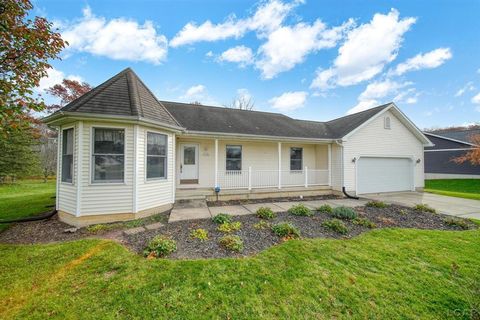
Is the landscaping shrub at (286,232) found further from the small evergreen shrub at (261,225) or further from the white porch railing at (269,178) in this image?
the white porch railing at (269,178)

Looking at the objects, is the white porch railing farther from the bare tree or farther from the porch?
the bare tree

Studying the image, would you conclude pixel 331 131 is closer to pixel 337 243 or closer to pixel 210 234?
pixel 337 243

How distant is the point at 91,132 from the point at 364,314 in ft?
24.0

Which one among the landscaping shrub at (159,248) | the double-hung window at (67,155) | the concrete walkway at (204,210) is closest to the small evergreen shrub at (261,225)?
the concrete walkway at (204,210)

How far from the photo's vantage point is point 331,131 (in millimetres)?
12156

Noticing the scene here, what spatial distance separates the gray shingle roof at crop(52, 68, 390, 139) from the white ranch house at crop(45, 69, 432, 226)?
0.05 meters

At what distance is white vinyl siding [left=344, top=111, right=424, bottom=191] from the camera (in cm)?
1041

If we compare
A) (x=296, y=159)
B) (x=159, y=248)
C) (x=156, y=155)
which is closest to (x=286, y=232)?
(x=159, y=248)

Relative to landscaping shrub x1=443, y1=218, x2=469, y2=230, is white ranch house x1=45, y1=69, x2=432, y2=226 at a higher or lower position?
higher

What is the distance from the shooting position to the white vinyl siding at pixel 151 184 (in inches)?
241

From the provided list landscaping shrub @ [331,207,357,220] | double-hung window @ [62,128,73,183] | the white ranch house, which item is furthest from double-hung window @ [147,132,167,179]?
landscaping shrub @ [331,207,357,220]

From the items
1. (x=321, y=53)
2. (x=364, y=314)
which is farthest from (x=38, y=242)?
(x=321, y=53)

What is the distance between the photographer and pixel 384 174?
37.4 feet

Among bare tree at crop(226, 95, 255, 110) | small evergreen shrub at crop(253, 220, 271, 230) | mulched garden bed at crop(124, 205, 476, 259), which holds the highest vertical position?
bare tree at crop(226, 95, 255, 110)
